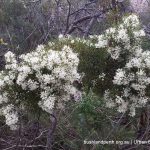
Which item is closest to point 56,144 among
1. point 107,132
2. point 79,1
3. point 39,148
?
point 39,148

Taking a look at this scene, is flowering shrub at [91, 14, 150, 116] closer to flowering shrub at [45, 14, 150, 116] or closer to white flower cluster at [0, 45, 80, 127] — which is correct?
flowering shrub at [45, 14, 150, 116]

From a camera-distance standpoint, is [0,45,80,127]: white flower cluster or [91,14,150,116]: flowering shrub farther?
[91,14,150,116]: flowering shrub

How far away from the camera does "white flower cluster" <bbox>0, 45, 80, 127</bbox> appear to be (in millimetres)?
5582

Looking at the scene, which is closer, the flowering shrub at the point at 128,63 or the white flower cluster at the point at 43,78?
the white flower cluster at the point at 43,78

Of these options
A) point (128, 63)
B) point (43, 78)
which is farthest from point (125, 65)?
point (43, 78)

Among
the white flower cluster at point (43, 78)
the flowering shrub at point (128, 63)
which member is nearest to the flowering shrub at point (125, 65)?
the flowering shrub at point (128, 63)

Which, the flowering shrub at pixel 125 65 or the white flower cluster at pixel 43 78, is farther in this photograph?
the flowering shrub at pixel 125 65

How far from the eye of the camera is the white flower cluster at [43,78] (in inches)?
220

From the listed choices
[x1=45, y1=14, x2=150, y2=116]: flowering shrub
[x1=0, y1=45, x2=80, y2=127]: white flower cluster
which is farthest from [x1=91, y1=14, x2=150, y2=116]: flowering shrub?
[x1=0, y1=45, x2=80, y2=127]: white flower cluster

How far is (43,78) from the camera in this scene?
5.60 m

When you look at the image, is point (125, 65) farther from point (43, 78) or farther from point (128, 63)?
point (43, 78)

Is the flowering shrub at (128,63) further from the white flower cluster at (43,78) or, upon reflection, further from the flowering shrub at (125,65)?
the white flower cluster at (43,78)

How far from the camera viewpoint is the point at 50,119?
8164 millimetres

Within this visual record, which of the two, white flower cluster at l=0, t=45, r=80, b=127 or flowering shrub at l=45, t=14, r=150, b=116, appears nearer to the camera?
white flower cluster at l=0, t=45, r=80, b=127
